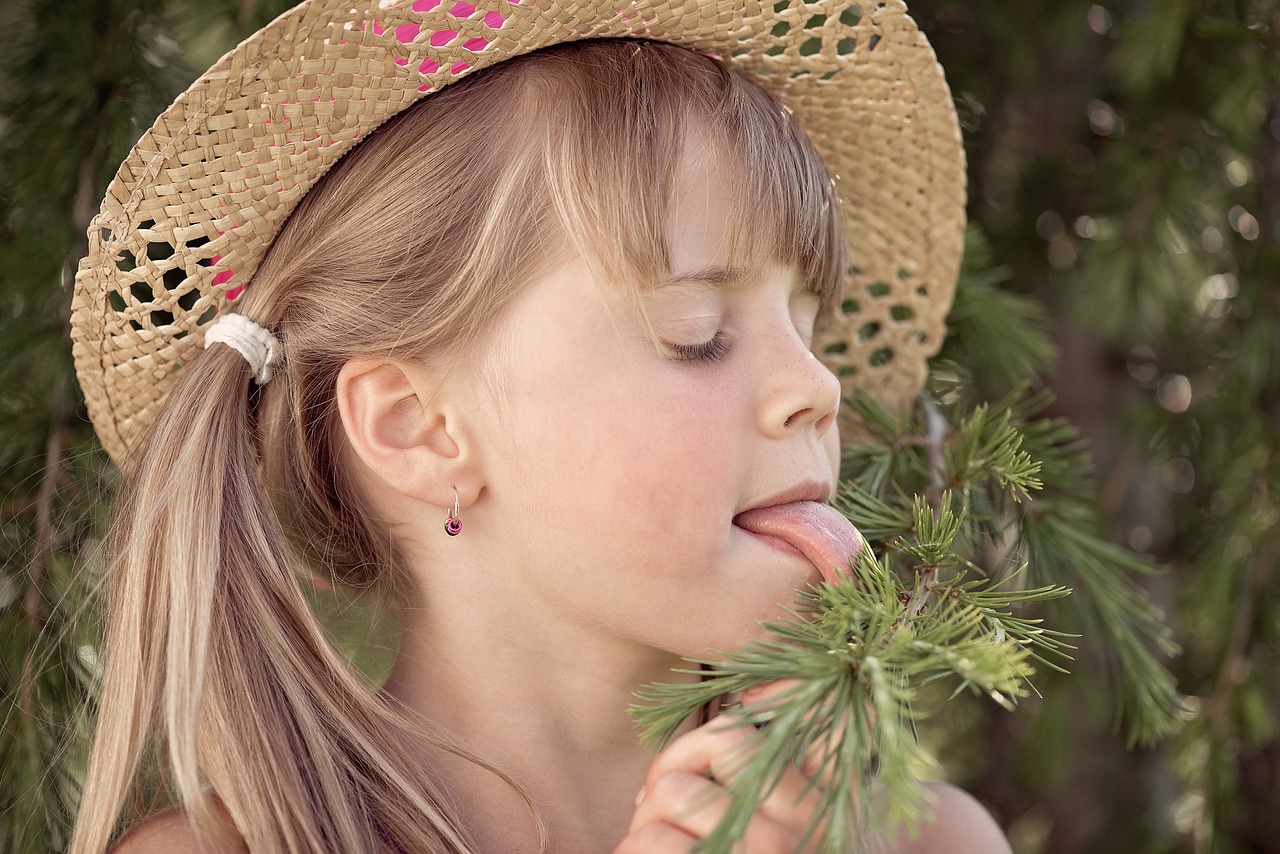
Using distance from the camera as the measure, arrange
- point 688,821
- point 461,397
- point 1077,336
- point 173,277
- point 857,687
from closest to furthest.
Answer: point 857,687 < point 688,821 < point 461,397 < point 173,277 < point 1077,336

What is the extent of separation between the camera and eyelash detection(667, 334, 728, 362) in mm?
1069

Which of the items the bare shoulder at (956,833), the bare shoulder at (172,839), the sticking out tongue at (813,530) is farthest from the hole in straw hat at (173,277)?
the bare shoulder at (956,833)

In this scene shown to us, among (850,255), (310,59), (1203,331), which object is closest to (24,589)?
(310,59)

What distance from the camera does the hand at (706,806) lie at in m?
0.86

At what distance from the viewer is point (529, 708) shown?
1.21 m

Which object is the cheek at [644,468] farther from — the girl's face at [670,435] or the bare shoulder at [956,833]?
the bare shoulder at [956,833]

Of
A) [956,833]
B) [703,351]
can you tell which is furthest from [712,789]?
[956,833]

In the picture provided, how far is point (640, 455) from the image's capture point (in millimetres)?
1046

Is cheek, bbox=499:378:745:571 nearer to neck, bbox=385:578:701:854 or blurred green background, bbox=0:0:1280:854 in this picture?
neck, bbox=385:578:701:854

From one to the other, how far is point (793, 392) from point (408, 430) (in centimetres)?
38

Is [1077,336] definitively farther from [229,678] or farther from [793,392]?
[229,678]

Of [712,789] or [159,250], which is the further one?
[159,250]

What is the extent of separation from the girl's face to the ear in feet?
0.19

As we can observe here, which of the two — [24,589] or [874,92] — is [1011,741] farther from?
[24,589]
